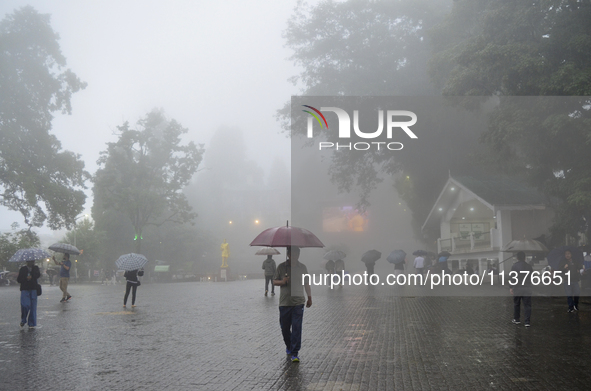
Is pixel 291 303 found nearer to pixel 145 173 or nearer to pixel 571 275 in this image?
pixel 571 275

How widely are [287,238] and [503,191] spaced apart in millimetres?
26263

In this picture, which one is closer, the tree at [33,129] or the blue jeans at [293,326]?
the blue jeans at [293,326]

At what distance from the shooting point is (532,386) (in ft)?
20.6

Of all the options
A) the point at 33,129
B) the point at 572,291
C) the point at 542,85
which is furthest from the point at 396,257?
the point at 33,129

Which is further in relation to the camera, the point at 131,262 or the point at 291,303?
the point at 131,262

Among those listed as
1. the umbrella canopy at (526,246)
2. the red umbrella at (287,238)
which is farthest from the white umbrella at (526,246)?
the red umbrella at (287,238)

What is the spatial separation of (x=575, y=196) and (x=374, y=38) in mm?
22632

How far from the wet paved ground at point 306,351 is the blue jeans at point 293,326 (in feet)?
0.90

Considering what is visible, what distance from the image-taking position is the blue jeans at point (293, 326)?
26.2 ft

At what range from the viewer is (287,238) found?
846cm

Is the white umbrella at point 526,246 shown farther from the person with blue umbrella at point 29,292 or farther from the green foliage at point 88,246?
the green foliage at point 88,246

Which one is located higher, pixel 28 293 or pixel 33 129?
pixel 33 129

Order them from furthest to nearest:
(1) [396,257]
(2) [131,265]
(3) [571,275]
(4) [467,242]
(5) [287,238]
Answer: (4) [467,242], (1) [396,257], (2) [131,265], (3) [571,275], (5) [287,238]

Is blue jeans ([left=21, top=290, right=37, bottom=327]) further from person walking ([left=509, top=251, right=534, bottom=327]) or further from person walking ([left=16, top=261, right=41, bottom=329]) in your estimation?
person walking ([left=509, top=251, right=534, bottom=327])
